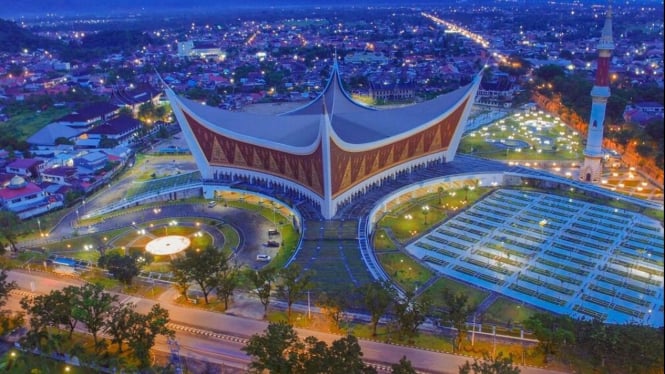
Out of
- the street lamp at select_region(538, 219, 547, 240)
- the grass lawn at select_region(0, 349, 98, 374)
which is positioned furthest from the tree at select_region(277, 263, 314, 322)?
the street lamp at select_region(538, 219, 547, 240)

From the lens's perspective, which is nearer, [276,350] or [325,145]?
[276,350]

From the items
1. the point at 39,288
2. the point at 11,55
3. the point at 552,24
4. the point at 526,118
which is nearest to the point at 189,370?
the point at 39,288

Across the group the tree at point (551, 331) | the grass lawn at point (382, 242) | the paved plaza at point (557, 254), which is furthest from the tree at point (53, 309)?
the tree at point (551, 331)

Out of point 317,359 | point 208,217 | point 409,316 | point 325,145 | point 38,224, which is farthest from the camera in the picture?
point 208,217

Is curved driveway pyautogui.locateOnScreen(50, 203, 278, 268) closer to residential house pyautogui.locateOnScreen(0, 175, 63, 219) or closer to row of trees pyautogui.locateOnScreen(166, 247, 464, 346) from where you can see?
residential house pyautogui.locateOnScreen(0, 175, 63, 219)

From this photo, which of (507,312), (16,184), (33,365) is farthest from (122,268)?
(507,312)

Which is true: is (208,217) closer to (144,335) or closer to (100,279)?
(100,279)
